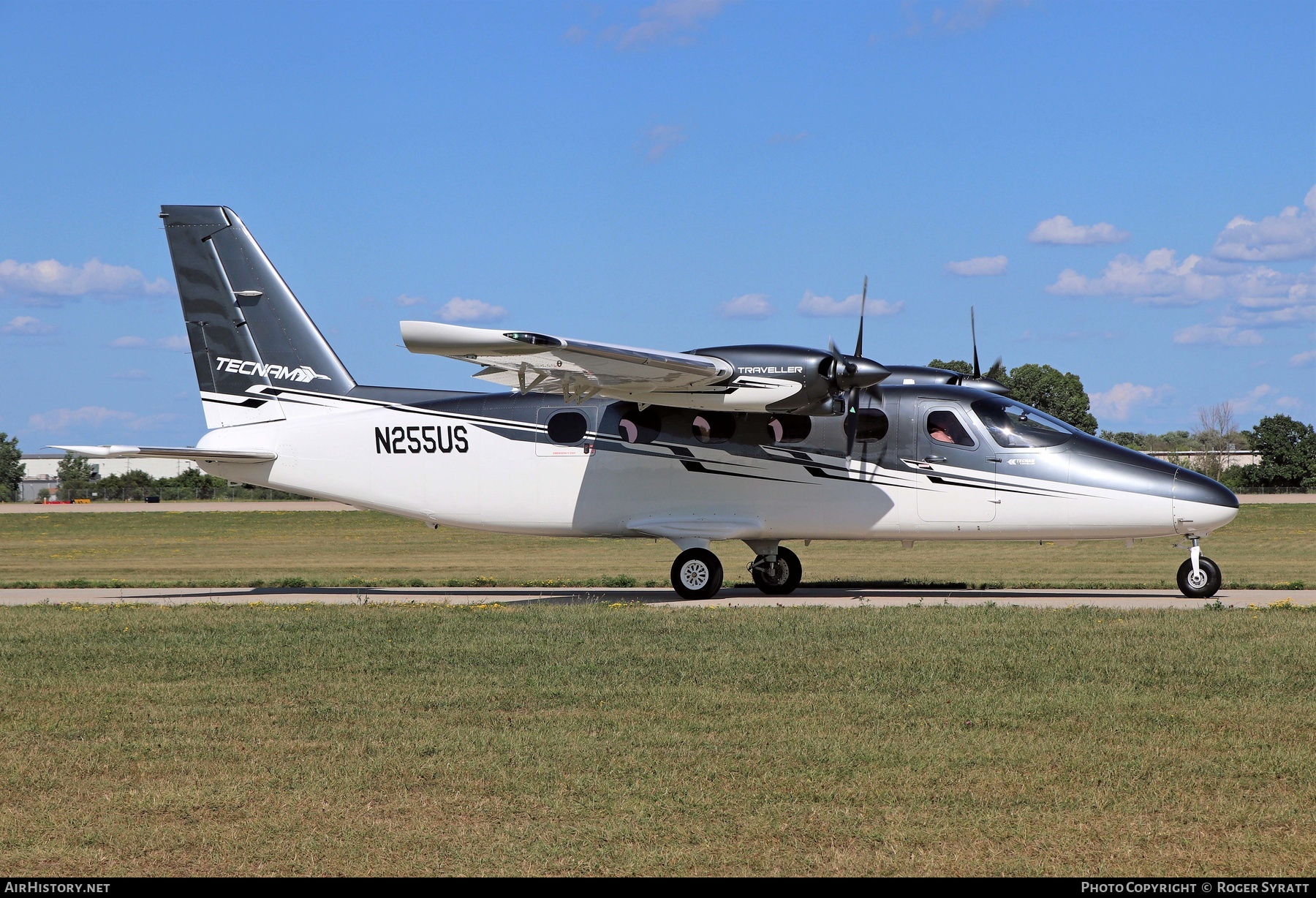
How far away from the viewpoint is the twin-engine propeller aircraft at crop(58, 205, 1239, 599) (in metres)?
16.9

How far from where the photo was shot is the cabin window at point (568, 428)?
61.5 feet

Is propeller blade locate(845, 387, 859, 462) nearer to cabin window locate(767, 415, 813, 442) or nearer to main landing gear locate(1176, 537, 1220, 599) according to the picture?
cabin window locate(767, 415, 813, 442)

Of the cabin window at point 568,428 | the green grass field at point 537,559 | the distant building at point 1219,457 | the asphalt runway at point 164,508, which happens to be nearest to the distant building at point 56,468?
the asphalt runway at point 164,508

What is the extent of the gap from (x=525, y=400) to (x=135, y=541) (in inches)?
1126

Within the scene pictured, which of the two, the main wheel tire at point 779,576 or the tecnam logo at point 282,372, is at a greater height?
the tecnam logo at point 282,372

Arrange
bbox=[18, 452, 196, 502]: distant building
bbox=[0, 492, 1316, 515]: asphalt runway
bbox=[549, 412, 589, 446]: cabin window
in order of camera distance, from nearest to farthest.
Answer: bbox=[549, 412, 589, 446]: cabin window → bbox=[0, 492, 1316, 515]: asphalt runway → bbox=[18, 452, 196, 502]: distant building

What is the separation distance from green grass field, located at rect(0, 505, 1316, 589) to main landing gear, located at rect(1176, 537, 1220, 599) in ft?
8.00

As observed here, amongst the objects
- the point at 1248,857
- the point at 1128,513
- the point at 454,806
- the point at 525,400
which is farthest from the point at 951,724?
the point at 525,400

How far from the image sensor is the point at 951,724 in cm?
839

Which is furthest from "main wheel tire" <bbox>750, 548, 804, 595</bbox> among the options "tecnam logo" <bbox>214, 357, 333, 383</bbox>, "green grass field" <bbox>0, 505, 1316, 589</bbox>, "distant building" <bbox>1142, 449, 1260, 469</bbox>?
"distant building" <bbox>1142, 449, 1260, 469</bbox>

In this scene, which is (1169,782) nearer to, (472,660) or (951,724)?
(951,724)

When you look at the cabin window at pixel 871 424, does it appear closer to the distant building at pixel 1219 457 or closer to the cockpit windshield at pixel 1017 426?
the cockpit windshield at pixel 1017 426

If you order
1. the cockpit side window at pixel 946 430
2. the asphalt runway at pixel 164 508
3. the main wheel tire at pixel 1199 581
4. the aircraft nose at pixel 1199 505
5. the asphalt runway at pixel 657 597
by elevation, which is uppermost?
the cockpit side window at pixel 946 430

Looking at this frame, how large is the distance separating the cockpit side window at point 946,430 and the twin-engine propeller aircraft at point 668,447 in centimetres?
3
